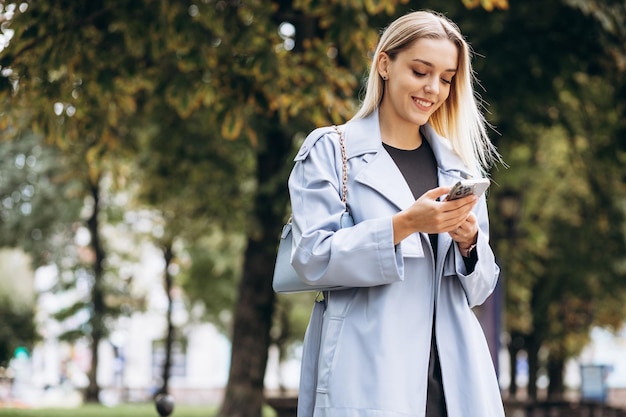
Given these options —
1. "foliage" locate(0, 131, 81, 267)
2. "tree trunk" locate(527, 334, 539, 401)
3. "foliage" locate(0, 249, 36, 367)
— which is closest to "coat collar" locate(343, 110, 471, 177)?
"foliage" locate(0, 131, 81, 267)

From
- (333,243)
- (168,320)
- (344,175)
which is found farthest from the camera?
(168,320)

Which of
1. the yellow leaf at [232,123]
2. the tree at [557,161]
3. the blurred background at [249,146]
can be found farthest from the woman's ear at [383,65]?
the tree at [557,161]

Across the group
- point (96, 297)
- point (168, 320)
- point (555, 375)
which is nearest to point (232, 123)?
point (96, 297)

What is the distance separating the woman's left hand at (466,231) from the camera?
303 centimetres

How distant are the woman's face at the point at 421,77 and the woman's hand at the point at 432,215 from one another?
420mm

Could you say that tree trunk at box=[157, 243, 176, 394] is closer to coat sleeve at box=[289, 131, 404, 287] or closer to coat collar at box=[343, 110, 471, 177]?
coat collar at box=[343, 110, 471, 177]

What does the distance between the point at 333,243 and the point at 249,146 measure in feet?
38.3

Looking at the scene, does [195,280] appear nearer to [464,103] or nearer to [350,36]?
[350,36]

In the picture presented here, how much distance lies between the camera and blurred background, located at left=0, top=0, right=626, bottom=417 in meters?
9.69

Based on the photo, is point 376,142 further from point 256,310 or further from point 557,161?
point 557,161

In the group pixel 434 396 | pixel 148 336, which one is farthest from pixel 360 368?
pixel 148 336

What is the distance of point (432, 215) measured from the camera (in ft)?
9.22

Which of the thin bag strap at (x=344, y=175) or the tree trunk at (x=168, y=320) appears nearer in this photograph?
the thin bag strap at (x=344, y=175)

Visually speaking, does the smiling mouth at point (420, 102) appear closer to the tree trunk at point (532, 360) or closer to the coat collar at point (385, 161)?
the coat collar at point (385, 161)
